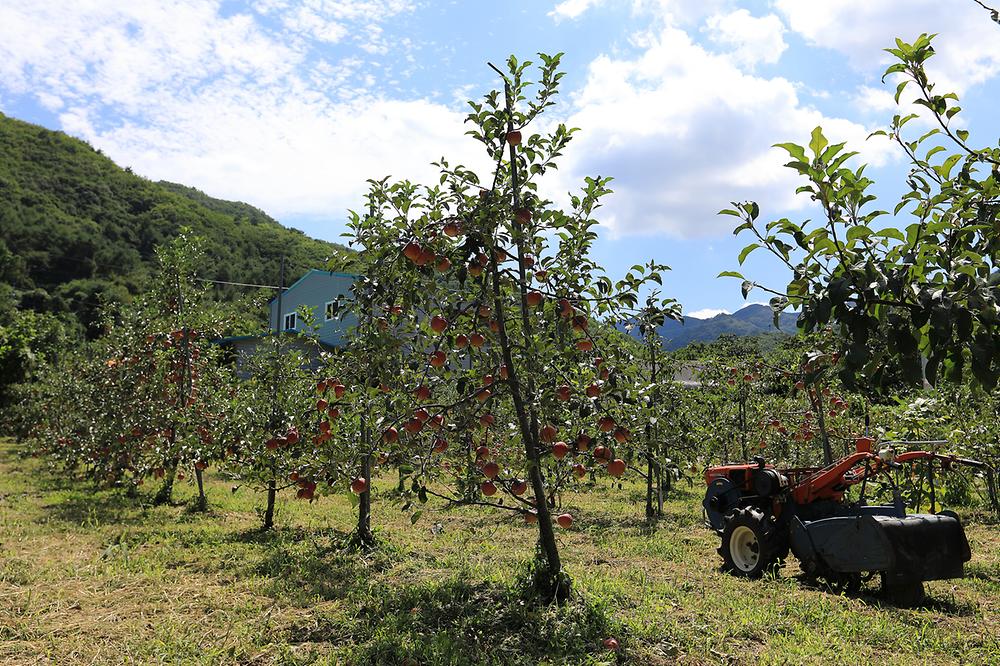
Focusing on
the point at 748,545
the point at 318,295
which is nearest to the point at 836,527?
the point at 748,545

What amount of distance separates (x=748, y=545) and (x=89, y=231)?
66.8m

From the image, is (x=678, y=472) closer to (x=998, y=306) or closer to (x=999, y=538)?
(x=998, y=306)

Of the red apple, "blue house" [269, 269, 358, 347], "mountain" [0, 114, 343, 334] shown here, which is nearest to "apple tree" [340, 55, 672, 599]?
the red apple

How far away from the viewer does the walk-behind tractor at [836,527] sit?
17.8 feet

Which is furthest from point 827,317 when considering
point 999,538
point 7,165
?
point 7,165

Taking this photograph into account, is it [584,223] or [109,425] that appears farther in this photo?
[109,425]

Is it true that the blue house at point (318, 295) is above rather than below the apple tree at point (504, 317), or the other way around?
above

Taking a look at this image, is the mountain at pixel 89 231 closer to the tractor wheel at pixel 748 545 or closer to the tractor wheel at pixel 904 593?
the tractor wheel at pixel 748 545

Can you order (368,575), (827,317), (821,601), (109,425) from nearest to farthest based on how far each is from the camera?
(827,317), (821,601), (368,575), (109,425)

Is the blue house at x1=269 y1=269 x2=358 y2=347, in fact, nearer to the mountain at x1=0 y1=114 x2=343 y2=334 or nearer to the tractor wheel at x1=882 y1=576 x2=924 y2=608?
the mountain at x1=0 y1=114 x2=343 y2=334

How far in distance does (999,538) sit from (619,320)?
318 inches

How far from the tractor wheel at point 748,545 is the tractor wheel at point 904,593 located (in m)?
1.07

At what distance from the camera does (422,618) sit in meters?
5.00

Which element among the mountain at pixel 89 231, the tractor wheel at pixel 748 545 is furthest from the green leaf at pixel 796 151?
the mountain at pixel 89 231
